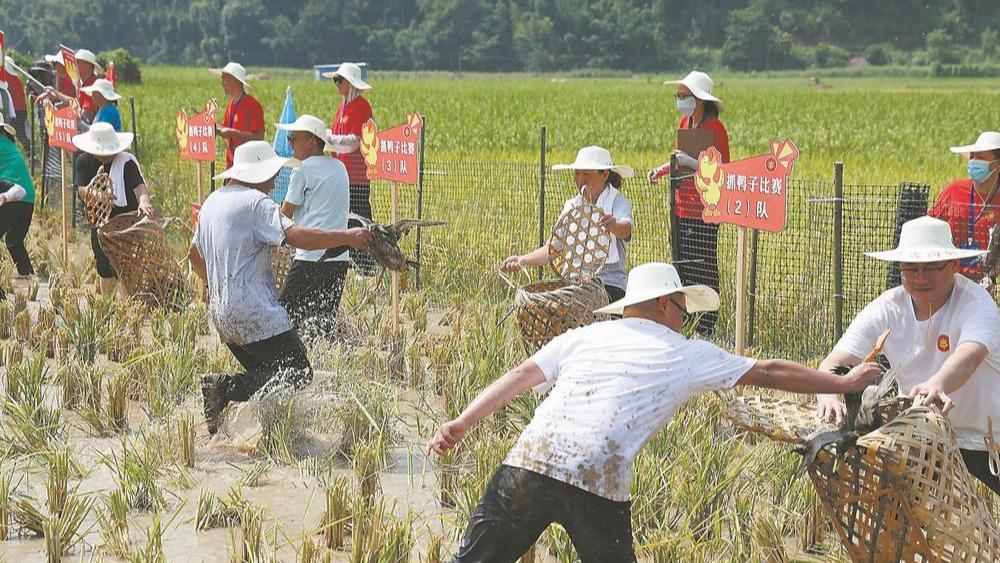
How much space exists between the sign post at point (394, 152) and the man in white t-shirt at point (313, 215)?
1038 millimetres

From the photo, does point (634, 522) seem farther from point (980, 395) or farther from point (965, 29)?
point (965, 29)

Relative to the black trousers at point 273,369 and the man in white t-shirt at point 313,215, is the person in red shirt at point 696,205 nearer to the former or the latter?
the man in white t-shirt at point 313,215

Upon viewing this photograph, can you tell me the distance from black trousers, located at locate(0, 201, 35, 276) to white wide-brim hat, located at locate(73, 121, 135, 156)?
46.9 inches

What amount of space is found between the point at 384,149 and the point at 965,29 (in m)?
94.9

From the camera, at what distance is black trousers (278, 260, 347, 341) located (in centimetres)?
763

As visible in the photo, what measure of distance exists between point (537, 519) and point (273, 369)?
2.84 metres

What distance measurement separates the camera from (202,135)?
1130 centimetres

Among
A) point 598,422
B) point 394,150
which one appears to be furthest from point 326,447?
point 394,150

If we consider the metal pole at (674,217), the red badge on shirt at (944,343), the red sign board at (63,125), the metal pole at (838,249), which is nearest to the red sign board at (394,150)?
the metal pole at (674,217)

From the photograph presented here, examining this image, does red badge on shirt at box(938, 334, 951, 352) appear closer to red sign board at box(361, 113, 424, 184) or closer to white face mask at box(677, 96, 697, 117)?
white face mask at box(677, 96, 697, 117)

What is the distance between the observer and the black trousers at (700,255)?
8453 millimetres

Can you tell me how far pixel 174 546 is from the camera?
5.00 m

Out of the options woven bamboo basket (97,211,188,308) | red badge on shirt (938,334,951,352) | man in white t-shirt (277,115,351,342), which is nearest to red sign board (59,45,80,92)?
woven bamboo basket (97,211,188,308)

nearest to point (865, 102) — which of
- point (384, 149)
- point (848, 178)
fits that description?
point (848, 178)
